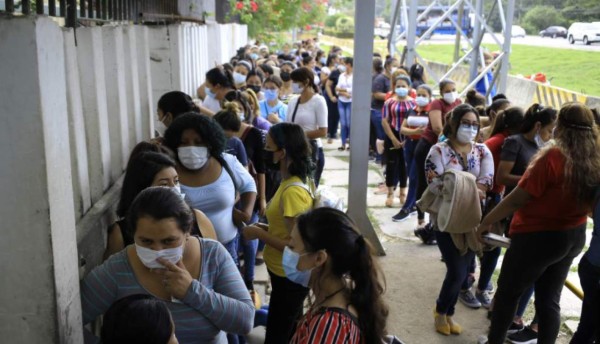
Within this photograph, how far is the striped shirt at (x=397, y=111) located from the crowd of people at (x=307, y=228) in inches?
23.5

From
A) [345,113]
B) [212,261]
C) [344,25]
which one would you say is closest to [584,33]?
[345,113]

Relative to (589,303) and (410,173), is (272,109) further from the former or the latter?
(589,303)

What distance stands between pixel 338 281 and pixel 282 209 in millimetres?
1169

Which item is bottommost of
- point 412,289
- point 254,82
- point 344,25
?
point 412,289

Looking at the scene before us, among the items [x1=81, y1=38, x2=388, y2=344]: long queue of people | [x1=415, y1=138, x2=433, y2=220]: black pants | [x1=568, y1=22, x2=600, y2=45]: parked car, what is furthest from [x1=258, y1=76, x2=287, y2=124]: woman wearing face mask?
[x1=568, y1=22, x2=600, y2=45]: parked car

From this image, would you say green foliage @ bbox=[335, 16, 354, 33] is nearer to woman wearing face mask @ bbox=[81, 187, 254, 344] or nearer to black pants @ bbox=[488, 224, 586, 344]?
black pants @ bbox=[488, 224, 586, 344]

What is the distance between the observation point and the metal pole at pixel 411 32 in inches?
417

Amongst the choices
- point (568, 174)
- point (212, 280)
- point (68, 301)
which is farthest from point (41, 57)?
point (568, 174)

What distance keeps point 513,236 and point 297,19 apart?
17099mm

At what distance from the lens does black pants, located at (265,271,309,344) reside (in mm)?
3410

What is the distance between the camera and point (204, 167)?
3.55 meters

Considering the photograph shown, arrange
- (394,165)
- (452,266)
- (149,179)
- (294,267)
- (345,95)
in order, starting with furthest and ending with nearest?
(345,95) → (394,165) → (452,266) → (149,179) → (294,267)

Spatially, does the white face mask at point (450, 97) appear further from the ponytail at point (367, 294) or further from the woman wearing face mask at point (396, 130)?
the ponytail at point (367, 294)

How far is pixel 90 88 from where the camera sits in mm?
3539
